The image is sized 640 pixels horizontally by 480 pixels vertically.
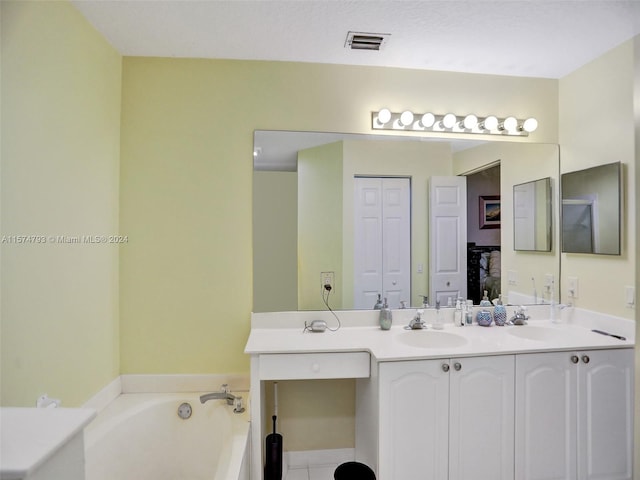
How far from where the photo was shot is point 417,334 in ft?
6.47

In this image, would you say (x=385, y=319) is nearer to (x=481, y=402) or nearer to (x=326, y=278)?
(x=326, y=278)

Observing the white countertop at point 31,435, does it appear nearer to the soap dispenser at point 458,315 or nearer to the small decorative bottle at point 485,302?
the soap dispenser at point 458,315

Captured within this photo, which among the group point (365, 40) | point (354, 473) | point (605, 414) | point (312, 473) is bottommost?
point (312, 473)

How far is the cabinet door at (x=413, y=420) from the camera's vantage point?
1566 mm

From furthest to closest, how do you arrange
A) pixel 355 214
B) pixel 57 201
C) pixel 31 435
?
pixel 355 214
pixel 57 201
pixel 31 435

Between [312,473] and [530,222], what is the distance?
7.10 ft

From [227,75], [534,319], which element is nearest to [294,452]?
[534,319]

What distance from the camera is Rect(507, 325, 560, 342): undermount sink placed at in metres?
2.03

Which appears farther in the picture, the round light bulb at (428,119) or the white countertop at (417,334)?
the round light bulb at (428,119)

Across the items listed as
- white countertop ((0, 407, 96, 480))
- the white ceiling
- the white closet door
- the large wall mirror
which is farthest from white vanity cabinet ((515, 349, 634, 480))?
white countertop ((0, 407, 96, 480))

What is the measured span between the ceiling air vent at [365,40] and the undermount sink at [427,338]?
1.68m

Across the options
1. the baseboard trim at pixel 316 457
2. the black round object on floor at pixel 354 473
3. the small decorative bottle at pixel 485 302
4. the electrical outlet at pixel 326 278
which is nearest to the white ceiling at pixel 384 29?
the electrical outlet at pixel 326 278

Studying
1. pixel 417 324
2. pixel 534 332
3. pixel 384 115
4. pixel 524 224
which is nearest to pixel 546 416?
pixel 534 332

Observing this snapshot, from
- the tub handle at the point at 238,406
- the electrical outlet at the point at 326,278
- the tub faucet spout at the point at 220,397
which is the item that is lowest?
the tub handle at the point at 238,406
